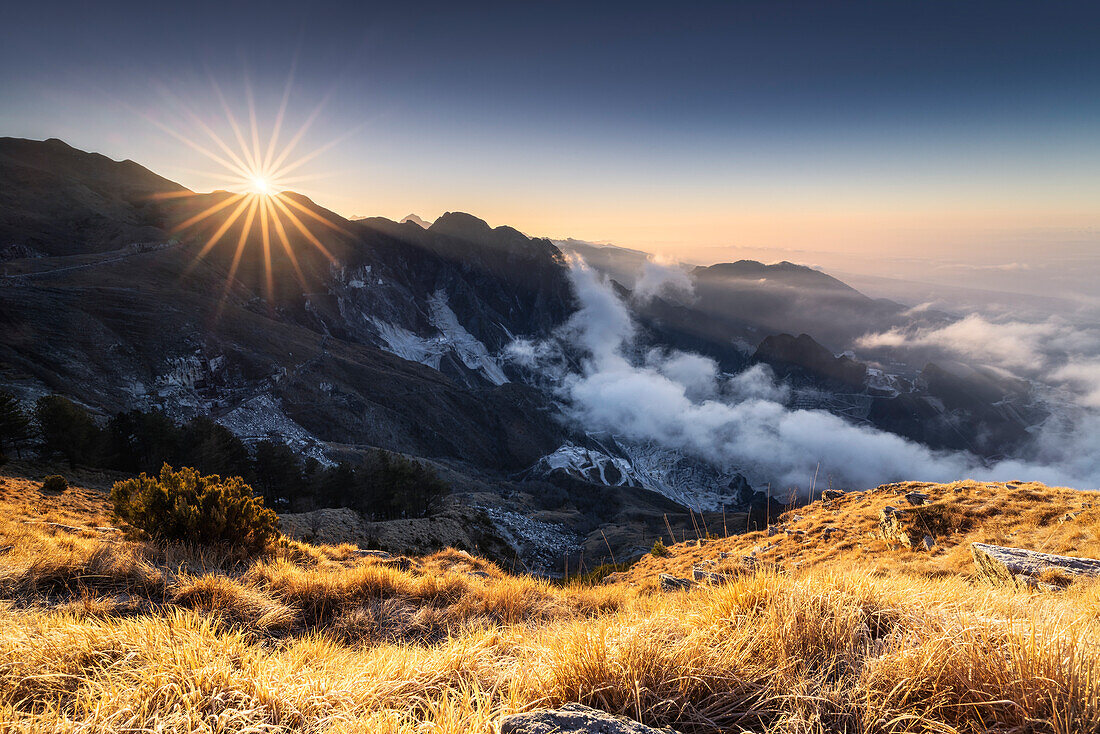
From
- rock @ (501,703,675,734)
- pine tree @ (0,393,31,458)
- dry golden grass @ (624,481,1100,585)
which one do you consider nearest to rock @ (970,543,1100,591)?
dry golden grass @ (624,481,1100,585)

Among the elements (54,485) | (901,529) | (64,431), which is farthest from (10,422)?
(901,529)

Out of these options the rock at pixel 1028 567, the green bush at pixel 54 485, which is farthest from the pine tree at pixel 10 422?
the rock at pixel 1028 567

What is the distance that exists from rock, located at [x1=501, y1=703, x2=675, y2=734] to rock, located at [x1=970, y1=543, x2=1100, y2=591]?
6117 mm

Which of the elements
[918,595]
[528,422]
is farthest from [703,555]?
[528,422]

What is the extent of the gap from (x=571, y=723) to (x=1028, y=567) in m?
7.76

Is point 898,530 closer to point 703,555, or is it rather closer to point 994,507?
point 994,507

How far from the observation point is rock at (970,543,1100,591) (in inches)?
217

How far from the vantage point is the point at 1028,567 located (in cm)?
598

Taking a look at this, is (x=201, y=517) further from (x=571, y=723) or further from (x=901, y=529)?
(x=901, y=529)

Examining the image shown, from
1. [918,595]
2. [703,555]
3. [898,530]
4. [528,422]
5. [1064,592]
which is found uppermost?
[918,595]

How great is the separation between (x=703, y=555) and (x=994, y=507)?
8634mm

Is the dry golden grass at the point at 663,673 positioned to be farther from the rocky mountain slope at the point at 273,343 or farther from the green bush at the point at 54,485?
the rocky mountain slope at the point at 273,343

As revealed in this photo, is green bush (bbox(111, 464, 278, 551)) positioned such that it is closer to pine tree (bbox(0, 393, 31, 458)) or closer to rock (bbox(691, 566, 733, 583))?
rock (bbox(691, 566, 733, 583))

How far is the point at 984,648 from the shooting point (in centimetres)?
228
